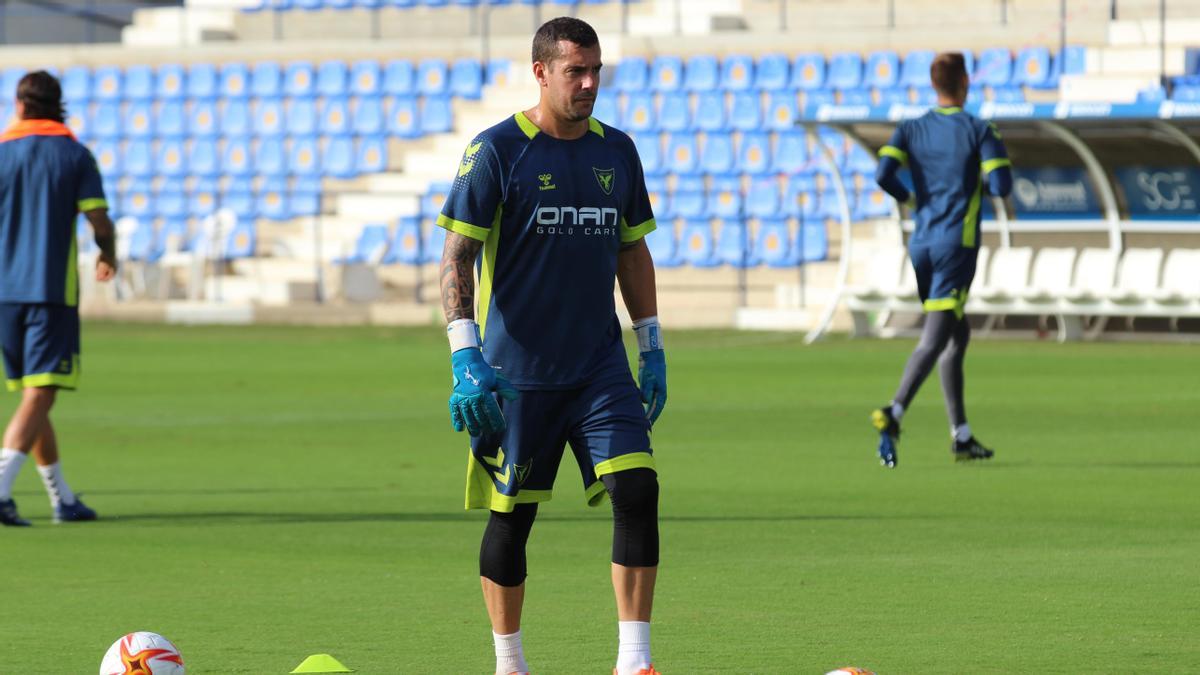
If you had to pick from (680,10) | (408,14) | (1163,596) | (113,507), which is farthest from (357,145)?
(1163,596)

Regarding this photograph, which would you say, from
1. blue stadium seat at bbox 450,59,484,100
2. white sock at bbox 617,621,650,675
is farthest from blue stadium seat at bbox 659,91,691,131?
white sock at bbox 617,621,650,675

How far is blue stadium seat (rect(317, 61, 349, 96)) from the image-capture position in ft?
113

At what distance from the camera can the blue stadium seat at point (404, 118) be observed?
34.2 meters

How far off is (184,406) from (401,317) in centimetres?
1350

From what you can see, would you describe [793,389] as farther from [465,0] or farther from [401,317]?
[465,0]

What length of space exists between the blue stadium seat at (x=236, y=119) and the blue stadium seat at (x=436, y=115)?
3.00 meters

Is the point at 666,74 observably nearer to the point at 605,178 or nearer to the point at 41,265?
the point at 41,265

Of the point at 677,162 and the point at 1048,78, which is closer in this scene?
the point at 1048,78

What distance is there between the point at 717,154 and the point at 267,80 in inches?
333

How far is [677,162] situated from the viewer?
3084 centimetres

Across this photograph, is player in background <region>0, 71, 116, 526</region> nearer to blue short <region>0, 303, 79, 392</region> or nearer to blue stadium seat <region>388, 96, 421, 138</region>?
blue short <region>0, 303, 79, 392</region>

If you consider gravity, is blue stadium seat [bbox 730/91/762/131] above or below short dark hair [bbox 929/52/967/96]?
above

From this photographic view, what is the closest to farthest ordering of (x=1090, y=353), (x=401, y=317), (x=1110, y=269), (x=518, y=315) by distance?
(x=518, y=315) → (x=1090, y=353) → (x=1110, y=269) → (x=401, y=317)

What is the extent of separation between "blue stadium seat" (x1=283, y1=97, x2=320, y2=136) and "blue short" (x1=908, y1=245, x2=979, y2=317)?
23.1m
